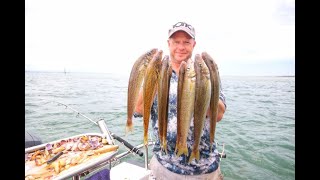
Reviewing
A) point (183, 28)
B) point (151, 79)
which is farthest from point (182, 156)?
point (183, 28)

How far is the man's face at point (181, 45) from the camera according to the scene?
10.9ft

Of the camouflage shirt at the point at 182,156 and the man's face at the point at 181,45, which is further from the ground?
the man's face at the point at 181,45

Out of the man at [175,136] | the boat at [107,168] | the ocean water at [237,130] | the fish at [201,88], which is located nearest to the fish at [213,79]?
the fish at [201,88]

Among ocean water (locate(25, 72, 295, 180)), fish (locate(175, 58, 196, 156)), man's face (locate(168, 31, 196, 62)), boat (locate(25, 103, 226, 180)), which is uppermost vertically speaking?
man's face (locate(168, 31, 196, 62))

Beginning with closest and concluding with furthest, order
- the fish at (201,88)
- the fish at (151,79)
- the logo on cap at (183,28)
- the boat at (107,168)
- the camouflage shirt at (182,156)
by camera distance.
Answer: the fish at (201,88) < the fish at (151,79) < the logo on cap at (183,28) < the camouflage shirt at (182,156) < the boat at (107,168)

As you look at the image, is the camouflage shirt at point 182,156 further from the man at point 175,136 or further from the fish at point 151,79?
→ the fish at point 151,79

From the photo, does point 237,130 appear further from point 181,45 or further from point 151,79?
point 151,79

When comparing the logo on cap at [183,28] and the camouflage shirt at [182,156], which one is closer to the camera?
the logo on cap at [183,28]

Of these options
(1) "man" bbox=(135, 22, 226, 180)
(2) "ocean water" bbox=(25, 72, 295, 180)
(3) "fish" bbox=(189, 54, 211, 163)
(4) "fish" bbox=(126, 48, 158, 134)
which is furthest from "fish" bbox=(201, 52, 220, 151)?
(2) "ocean water" bbox=(25, 72, 295, 180)

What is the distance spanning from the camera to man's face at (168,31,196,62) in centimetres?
333

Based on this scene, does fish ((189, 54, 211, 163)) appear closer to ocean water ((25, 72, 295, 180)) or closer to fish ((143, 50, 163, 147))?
fish ((143, 50, 163, 147))
